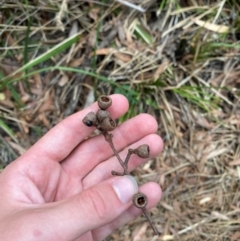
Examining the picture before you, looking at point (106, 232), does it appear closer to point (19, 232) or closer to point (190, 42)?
point (19, 232)

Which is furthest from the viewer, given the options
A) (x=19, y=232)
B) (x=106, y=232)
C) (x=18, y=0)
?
(x=18, y=0)

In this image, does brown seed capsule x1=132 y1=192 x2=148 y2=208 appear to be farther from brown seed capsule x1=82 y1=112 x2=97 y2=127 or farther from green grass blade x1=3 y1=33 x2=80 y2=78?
green grass blade x1=3 y1=33 x2=80 y2=78

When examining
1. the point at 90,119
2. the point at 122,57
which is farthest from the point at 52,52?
the point at 90,119

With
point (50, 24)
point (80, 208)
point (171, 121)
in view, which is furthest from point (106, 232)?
point (50, 24)

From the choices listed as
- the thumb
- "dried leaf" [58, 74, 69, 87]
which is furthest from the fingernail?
"dried leaf" [58, 74, 69, 87]

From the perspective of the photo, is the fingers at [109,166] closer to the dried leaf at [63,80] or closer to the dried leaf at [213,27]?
the dried leaf at [63,80]

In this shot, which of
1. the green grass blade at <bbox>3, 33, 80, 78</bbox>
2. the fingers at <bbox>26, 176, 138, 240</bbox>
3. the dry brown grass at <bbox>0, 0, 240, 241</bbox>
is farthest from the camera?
the dry brown grass at <bbox>0, 0, 240, 241</bbox>

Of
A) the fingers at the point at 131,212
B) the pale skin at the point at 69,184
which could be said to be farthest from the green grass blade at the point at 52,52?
the fingers at the point at 131,212
